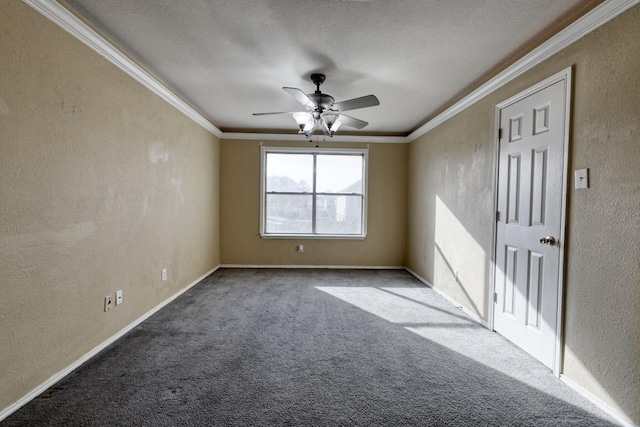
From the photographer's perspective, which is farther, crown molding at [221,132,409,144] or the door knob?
crown molding at [221,132,409,144]

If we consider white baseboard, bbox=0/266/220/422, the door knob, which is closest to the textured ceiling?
the door knob

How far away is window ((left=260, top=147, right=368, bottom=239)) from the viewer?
567 centimetres

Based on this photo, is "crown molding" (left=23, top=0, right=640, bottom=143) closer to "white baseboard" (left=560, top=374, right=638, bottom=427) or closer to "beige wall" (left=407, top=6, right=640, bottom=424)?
Answer: "beige wall" (left=407, top=6, right=640, bottom=424)

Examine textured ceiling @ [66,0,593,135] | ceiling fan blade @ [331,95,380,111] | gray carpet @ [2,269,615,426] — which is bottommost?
gray carpet @ [2,269,615,426]

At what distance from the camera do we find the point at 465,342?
8.88 feet

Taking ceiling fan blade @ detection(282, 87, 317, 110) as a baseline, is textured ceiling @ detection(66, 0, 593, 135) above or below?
above

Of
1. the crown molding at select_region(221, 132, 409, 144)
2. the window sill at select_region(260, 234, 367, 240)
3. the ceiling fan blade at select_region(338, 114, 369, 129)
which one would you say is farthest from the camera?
the window sill at select_region(260, 234, 367, 240)

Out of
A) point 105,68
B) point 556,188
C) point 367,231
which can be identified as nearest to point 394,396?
point 556,188

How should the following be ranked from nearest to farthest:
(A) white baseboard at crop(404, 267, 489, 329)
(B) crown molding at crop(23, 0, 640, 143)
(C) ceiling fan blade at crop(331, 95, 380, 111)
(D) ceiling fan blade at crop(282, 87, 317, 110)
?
(B) crown molding at crop(23, 0, 640, 143), (D) ceiling fan blade at crop(282, 87, 317, 110), (C) ceiling fan blade at crop(331, 95, 380, 111), (A) white baseboard at crop(404, 267, 489, 329)

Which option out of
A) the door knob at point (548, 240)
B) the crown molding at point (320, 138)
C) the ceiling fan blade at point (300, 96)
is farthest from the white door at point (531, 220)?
the crown molding at point (320, 138)

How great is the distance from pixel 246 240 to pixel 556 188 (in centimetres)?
457

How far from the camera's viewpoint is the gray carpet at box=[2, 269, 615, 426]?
68.1 inches

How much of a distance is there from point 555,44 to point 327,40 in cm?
165

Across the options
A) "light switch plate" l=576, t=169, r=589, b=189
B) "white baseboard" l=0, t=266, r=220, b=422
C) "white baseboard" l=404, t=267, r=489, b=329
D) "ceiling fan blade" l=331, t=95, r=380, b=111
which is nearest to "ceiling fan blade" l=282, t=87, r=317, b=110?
"ceiling fan blade" l=331, t=95, r=380, b=111
